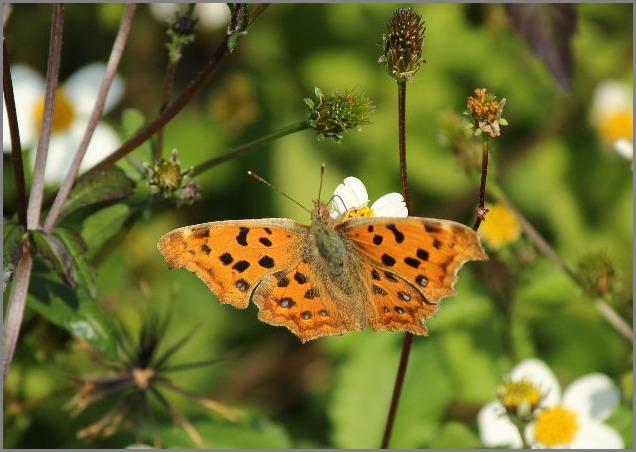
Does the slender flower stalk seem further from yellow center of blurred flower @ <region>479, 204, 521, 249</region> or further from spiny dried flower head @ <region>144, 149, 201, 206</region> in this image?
yellow center of blurred flower @ <region>479, 204, 521, 249</region>

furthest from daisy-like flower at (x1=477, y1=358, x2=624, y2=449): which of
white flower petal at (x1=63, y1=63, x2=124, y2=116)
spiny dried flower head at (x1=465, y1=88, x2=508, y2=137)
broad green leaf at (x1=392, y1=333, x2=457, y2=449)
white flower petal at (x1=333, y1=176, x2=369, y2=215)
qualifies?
white flower petal at (x1=63, y1=63, x2=124, y2=116)

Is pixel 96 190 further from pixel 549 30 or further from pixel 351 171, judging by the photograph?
pixel 351 171

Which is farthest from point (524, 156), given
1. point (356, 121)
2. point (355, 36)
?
point (356, 121)

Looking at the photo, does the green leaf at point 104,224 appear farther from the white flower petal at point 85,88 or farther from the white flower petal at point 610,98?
the white flower petal at point 610,98

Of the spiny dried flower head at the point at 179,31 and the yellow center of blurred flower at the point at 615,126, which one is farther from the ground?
the yellow center of blurred flower at the point at 615,126

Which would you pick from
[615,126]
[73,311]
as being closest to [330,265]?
[73,311]

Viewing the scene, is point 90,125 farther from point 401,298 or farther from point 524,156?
point 524,156

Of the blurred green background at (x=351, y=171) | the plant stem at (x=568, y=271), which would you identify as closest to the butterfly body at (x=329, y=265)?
the plant stem at (x=568, y=271)
